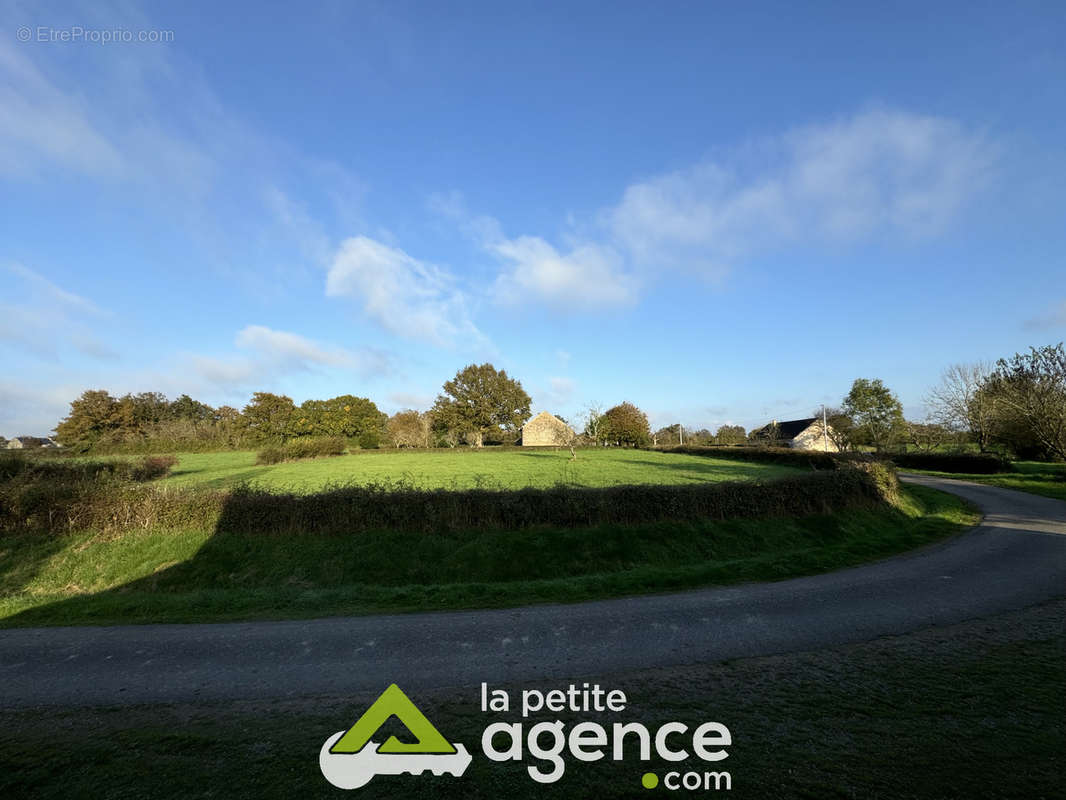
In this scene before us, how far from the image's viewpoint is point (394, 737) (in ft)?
14.0

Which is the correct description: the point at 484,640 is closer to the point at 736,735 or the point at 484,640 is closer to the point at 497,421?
the point at 736,735

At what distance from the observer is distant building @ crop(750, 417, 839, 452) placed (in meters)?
67.1

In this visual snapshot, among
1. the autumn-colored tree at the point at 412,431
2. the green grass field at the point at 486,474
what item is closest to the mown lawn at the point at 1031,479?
the green grass field at the point at 486,474

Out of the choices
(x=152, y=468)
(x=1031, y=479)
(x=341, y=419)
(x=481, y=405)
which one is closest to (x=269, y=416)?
(x=341, y=419)

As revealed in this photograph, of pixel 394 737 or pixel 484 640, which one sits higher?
pixel 394 737

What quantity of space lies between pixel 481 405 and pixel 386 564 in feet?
232

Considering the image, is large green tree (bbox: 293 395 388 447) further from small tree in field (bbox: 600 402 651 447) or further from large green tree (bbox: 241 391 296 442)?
small tree in field (bbox: 600 402 651 447)

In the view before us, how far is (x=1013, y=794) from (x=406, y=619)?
7.51 m

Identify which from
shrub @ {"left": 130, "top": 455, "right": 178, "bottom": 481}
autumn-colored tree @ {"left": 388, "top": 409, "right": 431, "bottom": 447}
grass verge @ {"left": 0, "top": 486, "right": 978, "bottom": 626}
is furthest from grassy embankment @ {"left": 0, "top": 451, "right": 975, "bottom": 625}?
autumn-colored tree @ {"left": 388, "top": 409, "right": 431, "bottom": 447}

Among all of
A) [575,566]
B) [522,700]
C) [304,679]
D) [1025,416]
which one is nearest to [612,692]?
[522,700]

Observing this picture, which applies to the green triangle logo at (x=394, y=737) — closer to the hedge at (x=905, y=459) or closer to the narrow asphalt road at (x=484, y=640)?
the narrow asphalt road at (x=484, y=640)

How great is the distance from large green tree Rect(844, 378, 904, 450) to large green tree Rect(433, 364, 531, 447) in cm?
5163

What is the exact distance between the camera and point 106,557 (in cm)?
1239

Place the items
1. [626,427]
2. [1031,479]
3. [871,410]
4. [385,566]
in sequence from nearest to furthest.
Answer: [385,566], [1031,479], [871,410], [626,427]
